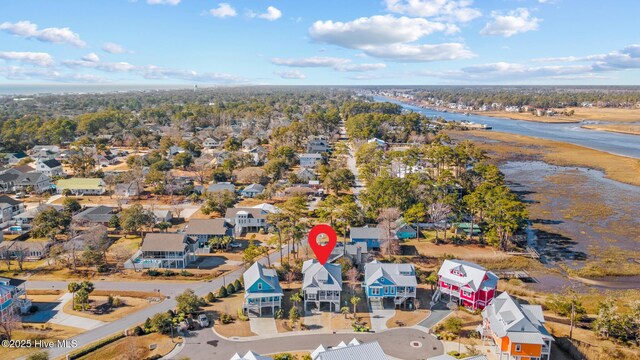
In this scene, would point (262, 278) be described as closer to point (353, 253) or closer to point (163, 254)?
point (353, 253)

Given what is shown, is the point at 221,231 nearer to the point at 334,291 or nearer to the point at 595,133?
the point at 334,291

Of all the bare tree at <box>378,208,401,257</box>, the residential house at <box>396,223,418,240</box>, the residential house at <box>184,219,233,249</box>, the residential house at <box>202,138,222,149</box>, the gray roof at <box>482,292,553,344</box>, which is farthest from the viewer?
the residential house at <box>202,138,222,149</box>

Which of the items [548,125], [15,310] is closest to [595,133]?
[548,125]

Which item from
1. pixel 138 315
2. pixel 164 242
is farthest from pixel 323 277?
pixel 164 242

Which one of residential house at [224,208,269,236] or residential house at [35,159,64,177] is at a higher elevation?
residential house at [35,159,64,177]

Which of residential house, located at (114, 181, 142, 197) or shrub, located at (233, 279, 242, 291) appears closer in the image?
shrub, located at (233, 279, 242, 291)

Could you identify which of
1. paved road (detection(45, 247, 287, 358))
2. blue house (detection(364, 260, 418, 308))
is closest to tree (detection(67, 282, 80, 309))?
paved road (detection(45, 247, 287, 358))

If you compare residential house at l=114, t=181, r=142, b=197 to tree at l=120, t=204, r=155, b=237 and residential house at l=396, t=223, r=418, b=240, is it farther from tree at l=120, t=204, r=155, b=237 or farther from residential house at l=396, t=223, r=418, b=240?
residential house at l=396, t=223, r=418, b=240
